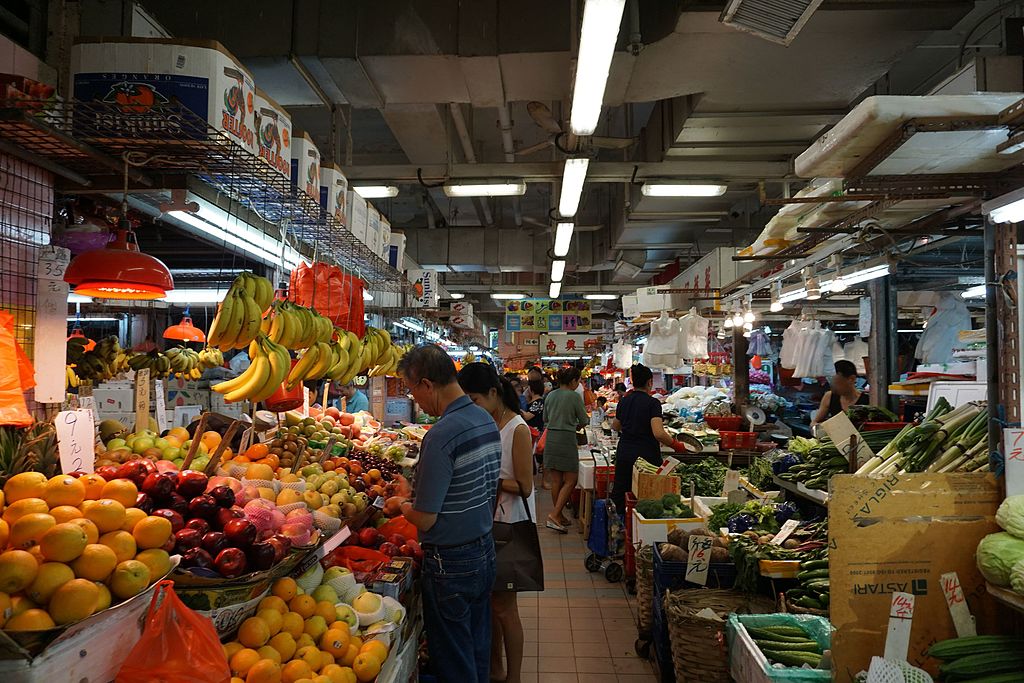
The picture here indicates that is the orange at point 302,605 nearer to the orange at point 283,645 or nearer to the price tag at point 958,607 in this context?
the orange at point 283,645

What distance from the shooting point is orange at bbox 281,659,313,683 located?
8.01 feet

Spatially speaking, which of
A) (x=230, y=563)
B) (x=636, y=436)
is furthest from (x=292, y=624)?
(x=636, y=436)

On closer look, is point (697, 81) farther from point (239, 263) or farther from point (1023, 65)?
point (239, 263)

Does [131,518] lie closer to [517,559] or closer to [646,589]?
[517,559]

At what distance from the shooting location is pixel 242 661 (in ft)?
7.72

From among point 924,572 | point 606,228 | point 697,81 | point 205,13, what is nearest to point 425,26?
point 205,13

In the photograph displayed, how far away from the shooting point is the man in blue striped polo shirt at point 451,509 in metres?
3.16

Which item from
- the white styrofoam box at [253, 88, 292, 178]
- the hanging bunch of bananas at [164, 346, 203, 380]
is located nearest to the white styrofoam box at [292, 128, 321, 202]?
the white styrofoam box at [253, 88, 292, 178]

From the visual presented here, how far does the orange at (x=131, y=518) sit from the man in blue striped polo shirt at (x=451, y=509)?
1.24 metres

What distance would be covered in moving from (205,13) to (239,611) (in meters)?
4.64

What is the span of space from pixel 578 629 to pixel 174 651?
13.7ft

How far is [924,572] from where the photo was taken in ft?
8.62

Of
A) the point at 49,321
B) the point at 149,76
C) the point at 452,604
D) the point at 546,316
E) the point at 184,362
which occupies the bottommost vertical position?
the point at 452,604

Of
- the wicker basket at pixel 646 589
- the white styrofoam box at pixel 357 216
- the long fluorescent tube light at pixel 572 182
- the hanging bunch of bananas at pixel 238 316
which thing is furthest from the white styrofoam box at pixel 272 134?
the wicker basket at pixel 646 589
